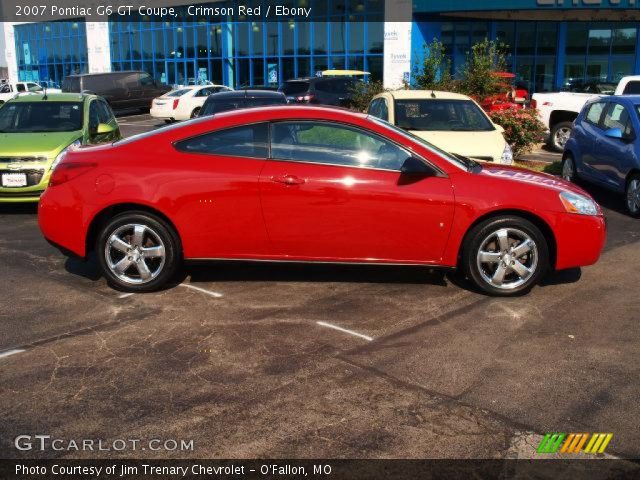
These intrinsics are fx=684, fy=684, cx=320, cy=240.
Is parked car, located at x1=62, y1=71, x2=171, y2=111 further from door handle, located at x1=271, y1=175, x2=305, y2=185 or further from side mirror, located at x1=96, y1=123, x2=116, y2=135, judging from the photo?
door handle, located at x1=271, y1=175, x2=305, y2=185

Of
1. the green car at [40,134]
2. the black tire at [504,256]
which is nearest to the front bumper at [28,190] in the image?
the green car at [40,134]

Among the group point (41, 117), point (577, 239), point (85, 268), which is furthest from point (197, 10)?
point (577, 239)

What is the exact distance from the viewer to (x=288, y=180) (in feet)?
18.2

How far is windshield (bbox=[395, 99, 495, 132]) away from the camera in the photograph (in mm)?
9945

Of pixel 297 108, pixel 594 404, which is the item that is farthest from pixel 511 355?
pixel 297 108

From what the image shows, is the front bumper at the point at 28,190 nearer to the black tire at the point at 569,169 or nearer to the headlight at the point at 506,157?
the headlight at the point at 506,157

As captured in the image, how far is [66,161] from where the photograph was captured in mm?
5930

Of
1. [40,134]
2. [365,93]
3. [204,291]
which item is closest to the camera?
[204,291]

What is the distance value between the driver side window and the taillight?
1605mm

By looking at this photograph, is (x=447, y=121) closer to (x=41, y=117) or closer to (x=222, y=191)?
(x=222, y=191)

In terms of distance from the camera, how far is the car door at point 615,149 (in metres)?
9.20

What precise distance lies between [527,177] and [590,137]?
507cm

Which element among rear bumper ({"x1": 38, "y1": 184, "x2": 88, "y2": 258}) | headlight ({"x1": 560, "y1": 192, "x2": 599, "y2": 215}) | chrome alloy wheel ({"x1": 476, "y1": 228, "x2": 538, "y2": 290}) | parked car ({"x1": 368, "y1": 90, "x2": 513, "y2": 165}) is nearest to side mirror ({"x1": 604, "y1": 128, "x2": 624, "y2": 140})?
parked car ({"x1": 368, "y1": 90, "x2": 513, "y2": 165})

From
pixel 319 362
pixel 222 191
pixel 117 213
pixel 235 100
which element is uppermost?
pixel 235 100
